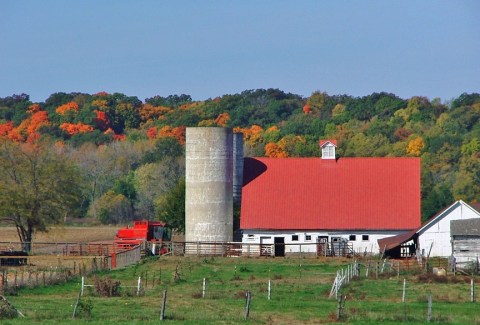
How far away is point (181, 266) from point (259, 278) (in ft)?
22.7

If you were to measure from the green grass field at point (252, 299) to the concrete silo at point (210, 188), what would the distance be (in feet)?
31.2

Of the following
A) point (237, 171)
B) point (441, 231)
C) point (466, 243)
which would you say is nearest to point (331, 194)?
point (237, 171)

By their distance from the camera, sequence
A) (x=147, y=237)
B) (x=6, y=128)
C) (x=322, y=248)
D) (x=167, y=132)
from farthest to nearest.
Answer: (x=6, y=128) < (x=167, y=132) < (x=147, y=237) < (x=322, y=248)

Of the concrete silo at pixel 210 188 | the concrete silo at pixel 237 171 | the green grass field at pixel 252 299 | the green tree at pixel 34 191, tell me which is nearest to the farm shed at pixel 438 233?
the green grass field at pixel 252 299

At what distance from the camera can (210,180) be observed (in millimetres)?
72375

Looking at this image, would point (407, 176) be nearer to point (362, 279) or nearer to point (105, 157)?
point (362, 279)

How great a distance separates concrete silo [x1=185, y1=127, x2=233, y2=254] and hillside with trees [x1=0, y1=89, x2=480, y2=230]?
5.67 metres

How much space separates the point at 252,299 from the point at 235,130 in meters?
113

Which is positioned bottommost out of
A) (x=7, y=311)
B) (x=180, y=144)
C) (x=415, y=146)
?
(x=7, y=311)

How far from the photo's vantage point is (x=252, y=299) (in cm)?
4538

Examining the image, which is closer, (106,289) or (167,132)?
(106,289)

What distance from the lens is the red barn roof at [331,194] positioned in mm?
70625

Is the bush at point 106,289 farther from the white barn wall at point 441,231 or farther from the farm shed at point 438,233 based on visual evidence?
the white barn wall at point 441,231

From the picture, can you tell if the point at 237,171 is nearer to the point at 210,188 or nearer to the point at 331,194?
the point at 210,188
